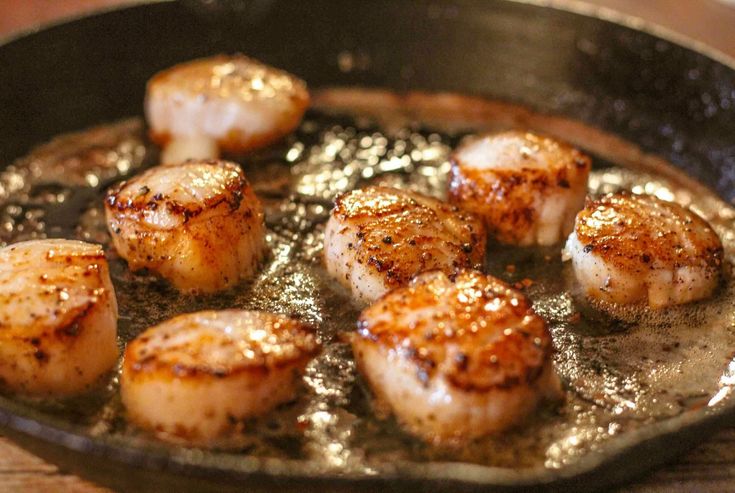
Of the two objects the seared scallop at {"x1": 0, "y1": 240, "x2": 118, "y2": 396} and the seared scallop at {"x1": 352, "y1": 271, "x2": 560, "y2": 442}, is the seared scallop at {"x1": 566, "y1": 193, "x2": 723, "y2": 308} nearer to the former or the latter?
the seared scallop at {"x1": 352, "y1": 271, "x2": 560, "y2": 442}

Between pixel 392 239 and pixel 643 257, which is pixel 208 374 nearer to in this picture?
pixel 392 239

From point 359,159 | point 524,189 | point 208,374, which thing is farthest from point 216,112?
point 208,374

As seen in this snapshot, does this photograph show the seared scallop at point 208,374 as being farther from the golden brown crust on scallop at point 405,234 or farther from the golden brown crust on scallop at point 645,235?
the golden brown crust on scallop at point 645,235

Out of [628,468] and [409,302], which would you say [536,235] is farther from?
[628,468]

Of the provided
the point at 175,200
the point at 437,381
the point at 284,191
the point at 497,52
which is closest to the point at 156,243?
the point at 175,200

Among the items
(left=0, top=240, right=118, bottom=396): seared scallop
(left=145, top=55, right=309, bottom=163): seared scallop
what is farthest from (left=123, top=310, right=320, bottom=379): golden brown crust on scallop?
(left=145, top=55, right=309, bottom=163): seared scallop

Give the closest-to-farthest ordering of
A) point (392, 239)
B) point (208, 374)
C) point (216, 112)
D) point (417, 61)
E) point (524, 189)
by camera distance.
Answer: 1. point (208, 374)
2. point (392, 239)
3. point (524, 189)
4. point (216, 112)
5. point (417, 61)

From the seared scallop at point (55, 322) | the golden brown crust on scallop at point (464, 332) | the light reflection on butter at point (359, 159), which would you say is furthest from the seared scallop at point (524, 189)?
the seared scallop at point (55, 322)
